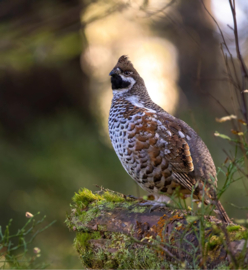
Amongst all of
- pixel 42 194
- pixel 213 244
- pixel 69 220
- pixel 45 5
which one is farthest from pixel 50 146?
pixel 213 244

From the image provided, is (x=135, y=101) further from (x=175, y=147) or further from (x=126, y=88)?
(x=175, y=147)

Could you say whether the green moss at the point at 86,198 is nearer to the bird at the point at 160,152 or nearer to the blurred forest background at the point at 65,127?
the bird at the point at 160,152

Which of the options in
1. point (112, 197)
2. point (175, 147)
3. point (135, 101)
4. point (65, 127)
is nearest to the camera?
point (112, 197)

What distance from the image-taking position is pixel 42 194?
5.34 metres

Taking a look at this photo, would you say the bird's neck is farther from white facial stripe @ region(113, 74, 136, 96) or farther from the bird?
the bird

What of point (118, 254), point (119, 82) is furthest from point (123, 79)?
point (118, 254)

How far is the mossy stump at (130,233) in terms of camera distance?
1900 millimetres

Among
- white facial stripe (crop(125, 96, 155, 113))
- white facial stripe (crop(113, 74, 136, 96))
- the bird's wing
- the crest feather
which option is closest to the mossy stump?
the bird's wing

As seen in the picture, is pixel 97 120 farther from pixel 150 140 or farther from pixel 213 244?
pixel 213 244

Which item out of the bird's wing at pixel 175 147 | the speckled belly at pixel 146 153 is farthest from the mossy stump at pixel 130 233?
the bird's wing at pixel 175 147

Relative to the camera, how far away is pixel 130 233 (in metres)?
2.34

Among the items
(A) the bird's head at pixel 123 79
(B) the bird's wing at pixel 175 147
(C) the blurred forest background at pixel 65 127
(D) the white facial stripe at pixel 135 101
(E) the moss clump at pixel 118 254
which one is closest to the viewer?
(E) the moss clump at pixel 118 254

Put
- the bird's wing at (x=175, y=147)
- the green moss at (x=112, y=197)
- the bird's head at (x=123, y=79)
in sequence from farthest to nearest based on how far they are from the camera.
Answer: the bird's head at (x=123, y=79)
the bird's wing at (x=175, y=147)
the green moss at (x=112, y=197)

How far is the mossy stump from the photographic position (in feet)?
6.23
